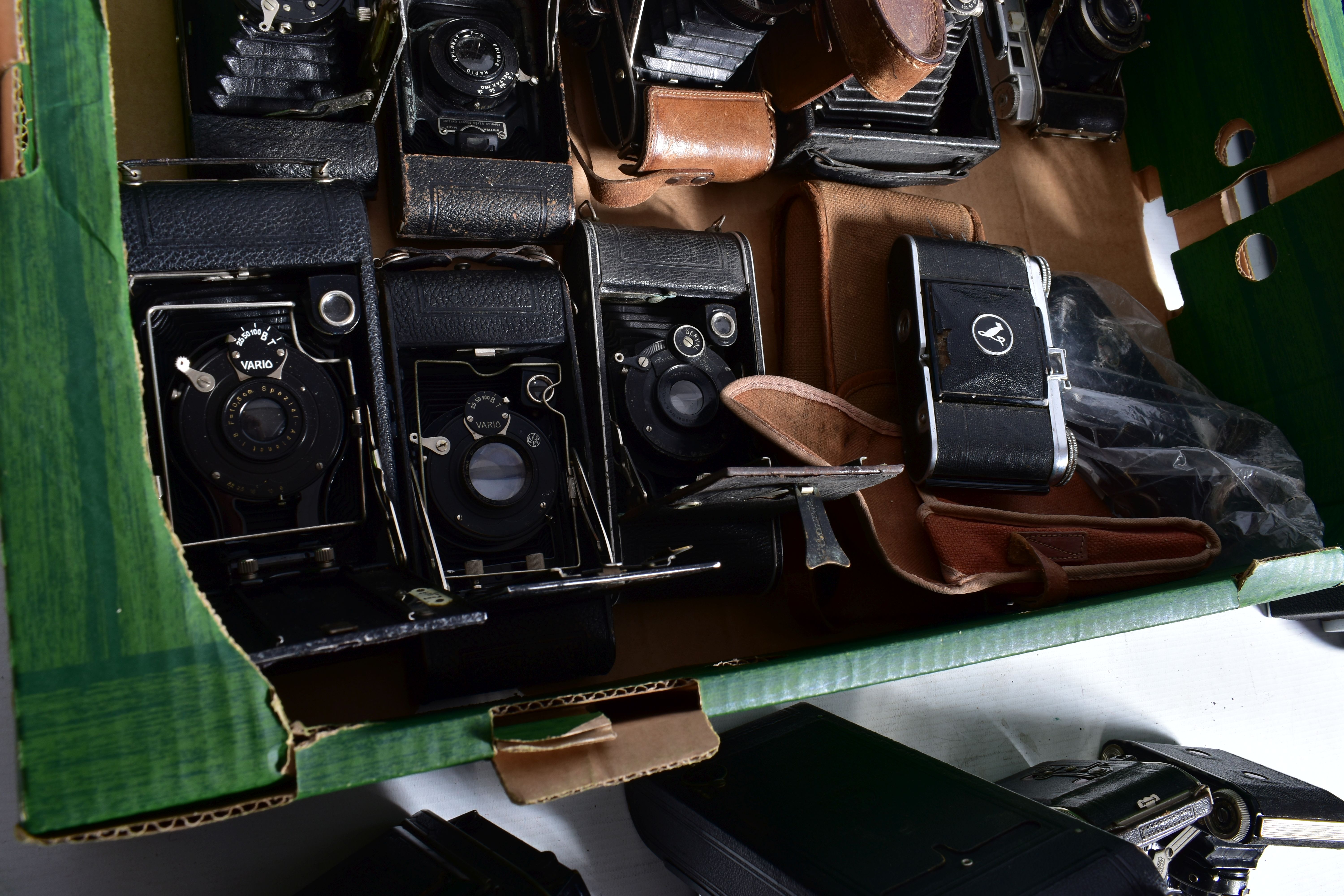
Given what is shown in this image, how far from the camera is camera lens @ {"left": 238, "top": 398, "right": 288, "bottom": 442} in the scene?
1307mm

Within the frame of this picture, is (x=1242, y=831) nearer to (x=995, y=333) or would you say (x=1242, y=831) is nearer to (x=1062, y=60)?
(x=995, y=333)

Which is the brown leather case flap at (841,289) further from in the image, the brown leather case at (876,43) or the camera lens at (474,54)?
the camera lens at (474,54)

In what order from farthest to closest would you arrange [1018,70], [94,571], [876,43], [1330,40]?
[1018,70] → [1330,40] → [876,43] → [94,571]

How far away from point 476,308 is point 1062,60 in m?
1.53

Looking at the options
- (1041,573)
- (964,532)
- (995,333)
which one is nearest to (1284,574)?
(1041,573)

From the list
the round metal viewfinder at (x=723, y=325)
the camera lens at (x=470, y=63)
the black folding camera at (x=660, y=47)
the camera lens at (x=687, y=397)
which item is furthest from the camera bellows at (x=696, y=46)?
the camera lens at (x=687, y=397)

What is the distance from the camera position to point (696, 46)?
1.76 m

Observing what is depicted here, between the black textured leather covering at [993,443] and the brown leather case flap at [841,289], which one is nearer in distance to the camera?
the black textured leather covering at [993,443]

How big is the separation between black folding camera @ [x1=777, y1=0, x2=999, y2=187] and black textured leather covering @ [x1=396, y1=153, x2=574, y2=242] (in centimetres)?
52

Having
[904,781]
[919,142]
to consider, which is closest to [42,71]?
[904,781]

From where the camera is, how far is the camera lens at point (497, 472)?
1.46 m

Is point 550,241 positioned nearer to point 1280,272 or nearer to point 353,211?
point 353,211

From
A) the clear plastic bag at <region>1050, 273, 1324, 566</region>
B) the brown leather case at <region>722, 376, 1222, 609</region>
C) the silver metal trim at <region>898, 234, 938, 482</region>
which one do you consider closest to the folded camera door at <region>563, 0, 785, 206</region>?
the silver metal trim at <region>898, 234, 938, 482</region>

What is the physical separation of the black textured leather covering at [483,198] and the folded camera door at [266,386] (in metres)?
0.19
